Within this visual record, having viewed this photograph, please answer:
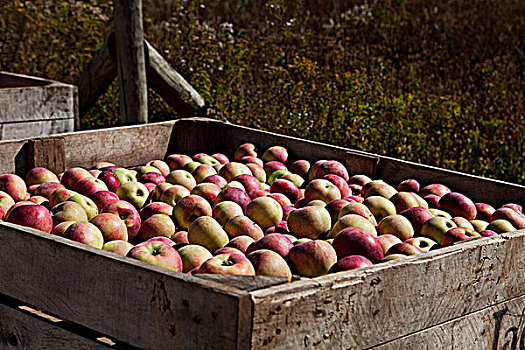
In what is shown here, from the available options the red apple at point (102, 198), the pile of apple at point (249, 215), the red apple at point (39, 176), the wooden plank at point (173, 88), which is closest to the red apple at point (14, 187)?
the pile of apple at point (249, 215)

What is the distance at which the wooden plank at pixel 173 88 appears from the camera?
15.6 feet

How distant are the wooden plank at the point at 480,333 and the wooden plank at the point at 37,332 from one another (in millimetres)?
777

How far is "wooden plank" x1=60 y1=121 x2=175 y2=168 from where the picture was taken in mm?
3502

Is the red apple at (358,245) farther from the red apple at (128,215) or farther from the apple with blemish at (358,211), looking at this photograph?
the red apple at (128,215)

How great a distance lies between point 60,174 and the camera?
3.39 metres

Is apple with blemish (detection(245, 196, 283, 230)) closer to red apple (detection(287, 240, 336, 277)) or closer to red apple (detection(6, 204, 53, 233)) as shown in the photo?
red apple (detection(287, 240, 336, 277))

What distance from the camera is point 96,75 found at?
4.86 m

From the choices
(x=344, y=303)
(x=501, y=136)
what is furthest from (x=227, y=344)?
(x=501, y=136)

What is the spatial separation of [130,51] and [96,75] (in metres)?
0.42

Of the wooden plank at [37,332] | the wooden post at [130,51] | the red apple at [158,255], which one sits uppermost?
the wooden post at [130,51]

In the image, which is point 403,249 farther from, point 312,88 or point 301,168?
point 312,88

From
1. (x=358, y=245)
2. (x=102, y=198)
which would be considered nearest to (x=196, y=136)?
(x=102, y=198)

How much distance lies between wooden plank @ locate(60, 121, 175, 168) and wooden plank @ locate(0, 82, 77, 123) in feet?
2.91

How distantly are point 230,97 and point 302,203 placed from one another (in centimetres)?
279
